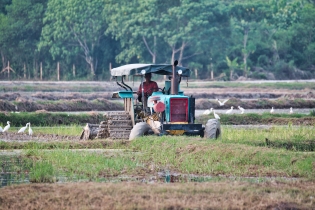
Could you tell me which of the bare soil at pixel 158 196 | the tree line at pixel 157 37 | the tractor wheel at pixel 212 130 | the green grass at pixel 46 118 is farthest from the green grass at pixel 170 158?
the tree line at pixel 157 37

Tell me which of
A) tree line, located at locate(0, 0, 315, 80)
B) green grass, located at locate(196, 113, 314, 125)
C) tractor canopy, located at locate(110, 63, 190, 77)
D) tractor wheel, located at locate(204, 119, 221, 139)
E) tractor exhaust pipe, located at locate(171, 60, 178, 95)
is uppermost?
tree line, located at locate(0, 0, 315, 80)

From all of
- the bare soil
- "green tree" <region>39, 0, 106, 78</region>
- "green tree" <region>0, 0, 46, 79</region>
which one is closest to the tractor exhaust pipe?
the bare soil

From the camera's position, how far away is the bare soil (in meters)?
9.94

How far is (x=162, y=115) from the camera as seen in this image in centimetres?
1711

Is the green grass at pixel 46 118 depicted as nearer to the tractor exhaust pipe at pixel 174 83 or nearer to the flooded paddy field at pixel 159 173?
the flooded paddy field at pixel 159 173

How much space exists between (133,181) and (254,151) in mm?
2802

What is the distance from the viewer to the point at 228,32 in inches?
2365

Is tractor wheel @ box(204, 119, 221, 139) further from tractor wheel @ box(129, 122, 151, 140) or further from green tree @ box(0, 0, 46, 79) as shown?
green tree @ box(0, 0, 46, 79)

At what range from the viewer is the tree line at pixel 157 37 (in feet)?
183

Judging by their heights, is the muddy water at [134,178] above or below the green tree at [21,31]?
below

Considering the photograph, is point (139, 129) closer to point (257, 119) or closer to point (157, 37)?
point (257, 119)

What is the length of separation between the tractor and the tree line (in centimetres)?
3711

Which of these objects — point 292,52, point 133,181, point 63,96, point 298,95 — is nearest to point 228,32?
point 292,52

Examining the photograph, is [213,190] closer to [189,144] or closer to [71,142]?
[189,144]
